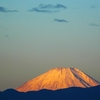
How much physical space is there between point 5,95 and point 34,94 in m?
10.7

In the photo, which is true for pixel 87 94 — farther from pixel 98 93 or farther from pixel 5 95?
pixel 5 95

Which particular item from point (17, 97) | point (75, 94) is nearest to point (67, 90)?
point (75, 94)

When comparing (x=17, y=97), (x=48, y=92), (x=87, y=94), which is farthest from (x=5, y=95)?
(x=87, y=94)

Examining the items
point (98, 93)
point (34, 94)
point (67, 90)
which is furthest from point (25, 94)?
point (98, 93)

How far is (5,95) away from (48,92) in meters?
14.9

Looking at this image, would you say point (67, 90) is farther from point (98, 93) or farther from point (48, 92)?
point (98, 93)

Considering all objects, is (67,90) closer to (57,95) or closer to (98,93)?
(57,95)

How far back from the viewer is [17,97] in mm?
163125

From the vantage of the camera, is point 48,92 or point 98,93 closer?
point 98,93

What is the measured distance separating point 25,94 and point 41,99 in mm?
9451

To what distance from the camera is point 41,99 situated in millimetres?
161250

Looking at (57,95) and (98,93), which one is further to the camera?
(57,95)

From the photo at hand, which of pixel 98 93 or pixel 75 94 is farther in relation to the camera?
pixel 75 94

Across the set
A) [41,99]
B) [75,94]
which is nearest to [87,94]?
[75,94]
